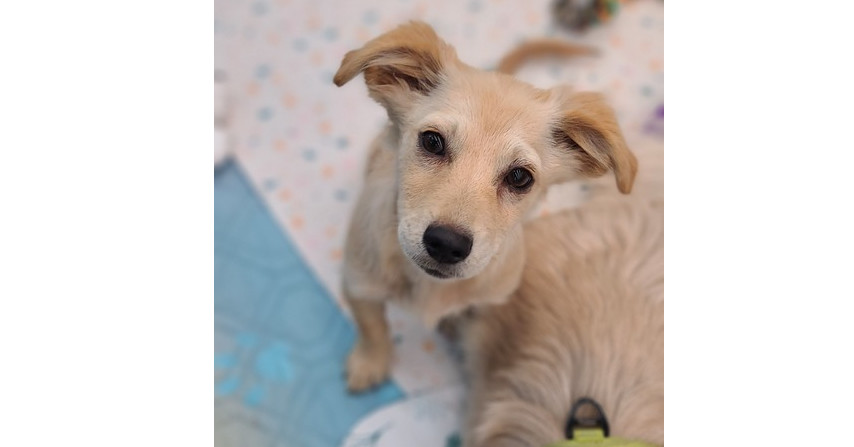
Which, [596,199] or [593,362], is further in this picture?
[596,199]

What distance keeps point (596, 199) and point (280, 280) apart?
100 centimetres

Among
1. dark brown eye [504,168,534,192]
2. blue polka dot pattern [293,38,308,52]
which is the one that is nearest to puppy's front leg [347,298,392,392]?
dark brown eye [504,168,534,192]

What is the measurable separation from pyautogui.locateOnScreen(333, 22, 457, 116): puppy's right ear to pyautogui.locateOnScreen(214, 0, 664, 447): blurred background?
2.53ft

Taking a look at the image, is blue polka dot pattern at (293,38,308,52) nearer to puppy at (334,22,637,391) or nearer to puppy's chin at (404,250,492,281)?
puppy at (334,22,637,391)

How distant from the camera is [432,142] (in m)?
1.11

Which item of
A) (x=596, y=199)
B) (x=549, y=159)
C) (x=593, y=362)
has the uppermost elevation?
(x=596, y=199)

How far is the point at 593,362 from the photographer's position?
1505mm

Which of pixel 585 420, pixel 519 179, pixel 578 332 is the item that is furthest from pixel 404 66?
pixel 585 420

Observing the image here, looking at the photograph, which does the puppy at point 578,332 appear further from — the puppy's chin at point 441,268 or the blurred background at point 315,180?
the puppy's chin at point 441,268

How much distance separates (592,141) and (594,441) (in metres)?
0.62

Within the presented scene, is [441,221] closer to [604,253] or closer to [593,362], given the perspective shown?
[593,362]

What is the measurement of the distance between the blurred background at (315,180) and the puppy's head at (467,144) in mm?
725

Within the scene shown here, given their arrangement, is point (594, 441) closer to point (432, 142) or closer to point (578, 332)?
point (578, 332)
